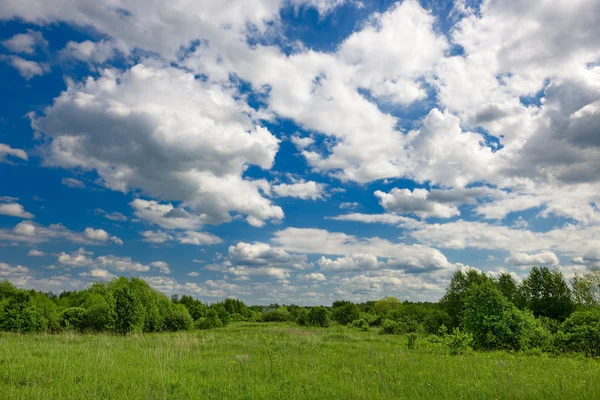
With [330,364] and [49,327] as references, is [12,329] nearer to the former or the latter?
[49,327]

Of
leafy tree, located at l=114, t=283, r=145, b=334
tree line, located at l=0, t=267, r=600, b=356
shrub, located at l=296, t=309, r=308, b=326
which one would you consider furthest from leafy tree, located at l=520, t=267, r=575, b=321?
leafy tree, located at l=114, t=283, r=145, b=334

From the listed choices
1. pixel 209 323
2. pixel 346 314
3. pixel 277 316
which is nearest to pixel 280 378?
pixel 209 323

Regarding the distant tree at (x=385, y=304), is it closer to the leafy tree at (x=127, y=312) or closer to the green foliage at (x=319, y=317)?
the green foliage at (x=319, y=317)

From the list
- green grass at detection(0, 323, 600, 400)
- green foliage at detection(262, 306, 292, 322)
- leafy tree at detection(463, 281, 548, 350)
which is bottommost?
green foliage at detection(262, 306, 292, 322)

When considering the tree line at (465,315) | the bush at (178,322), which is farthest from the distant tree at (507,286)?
the bush at (178,322)

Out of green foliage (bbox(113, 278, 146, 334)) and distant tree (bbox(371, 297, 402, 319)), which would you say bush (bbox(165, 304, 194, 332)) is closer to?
green foliage (bbox(113, 278, 146, 334))

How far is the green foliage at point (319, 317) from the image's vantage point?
5747 cm

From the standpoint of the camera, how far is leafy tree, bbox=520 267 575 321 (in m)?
38.4

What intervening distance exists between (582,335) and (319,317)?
139ft

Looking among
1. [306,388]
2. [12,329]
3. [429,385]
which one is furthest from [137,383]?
[12,329]

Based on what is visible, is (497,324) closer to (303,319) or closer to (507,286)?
(507,286)

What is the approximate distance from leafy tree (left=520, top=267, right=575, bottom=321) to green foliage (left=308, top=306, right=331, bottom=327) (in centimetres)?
2808

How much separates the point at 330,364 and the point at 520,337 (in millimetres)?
13669

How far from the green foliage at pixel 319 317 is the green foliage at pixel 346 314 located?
6.92m
